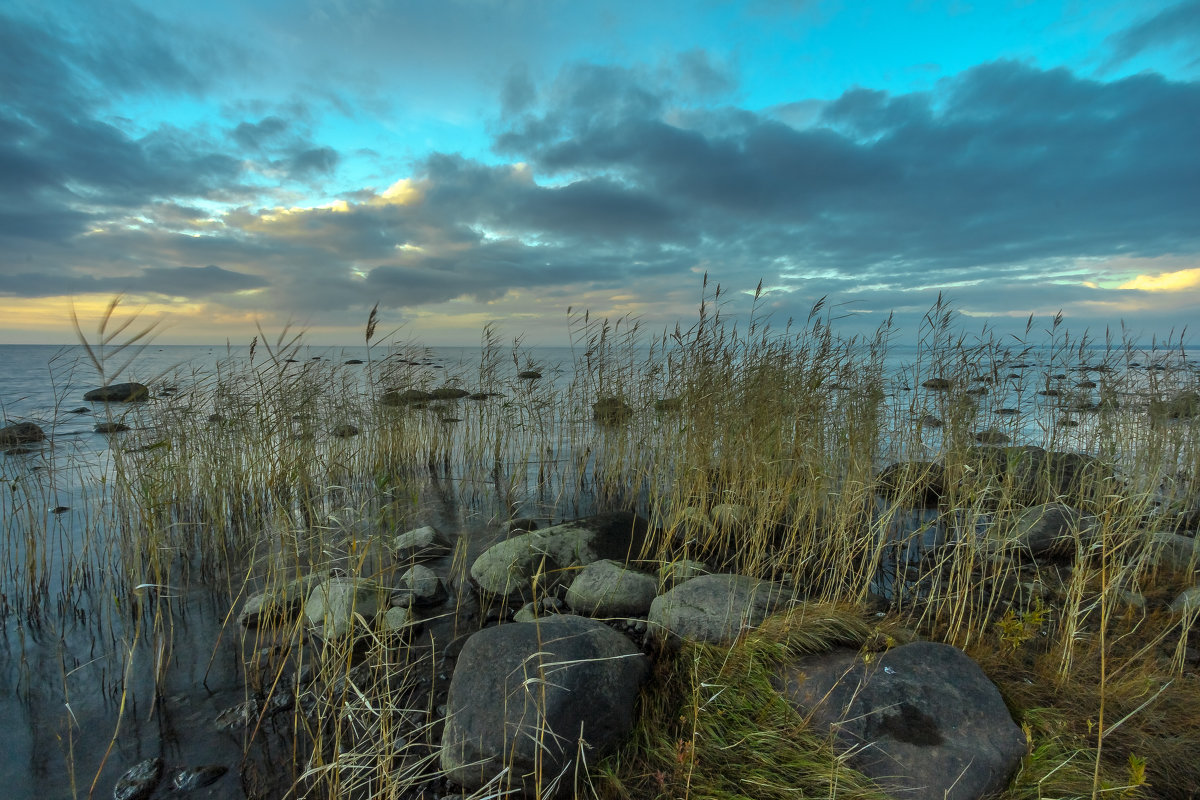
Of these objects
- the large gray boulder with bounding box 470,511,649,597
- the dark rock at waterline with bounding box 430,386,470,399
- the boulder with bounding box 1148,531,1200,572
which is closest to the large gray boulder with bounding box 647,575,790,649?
the large gray boulder with bounding box 470,511,649,597

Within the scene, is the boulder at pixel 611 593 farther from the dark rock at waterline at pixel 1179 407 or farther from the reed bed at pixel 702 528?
the dark rock at waterline at pixel 1179 407

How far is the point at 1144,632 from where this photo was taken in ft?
11.9

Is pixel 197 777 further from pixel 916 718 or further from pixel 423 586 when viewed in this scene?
pixel 916 718

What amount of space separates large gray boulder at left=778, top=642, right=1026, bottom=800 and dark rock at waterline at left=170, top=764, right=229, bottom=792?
2.81 metres

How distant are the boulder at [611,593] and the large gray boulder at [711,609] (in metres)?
0.43

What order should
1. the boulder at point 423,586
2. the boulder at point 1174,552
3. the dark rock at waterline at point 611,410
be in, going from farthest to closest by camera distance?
the dark rock at waterline at point 611,410 < the boulder at point 1174,552 < the boulder at point 423,586

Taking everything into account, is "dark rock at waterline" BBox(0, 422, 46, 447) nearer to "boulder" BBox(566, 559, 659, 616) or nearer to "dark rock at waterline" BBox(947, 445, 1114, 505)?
"boulder" BBox(566, 559, 659, 616)

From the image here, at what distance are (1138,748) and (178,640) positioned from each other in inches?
220

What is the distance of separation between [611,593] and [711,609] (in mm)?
905

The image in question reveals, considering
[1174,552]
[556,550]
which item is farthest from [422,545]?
[1174,552]

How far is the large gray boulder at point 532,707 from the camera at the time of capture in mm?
2434

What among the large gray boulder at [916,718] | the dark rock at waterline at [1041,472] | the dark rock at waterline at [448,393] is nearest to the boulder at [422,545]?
the large gray boulder at [916,718]

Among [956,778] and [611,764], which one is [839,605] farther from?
[611,764]

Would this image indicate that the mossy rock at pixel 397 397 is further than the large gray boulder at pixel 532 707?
Yes
